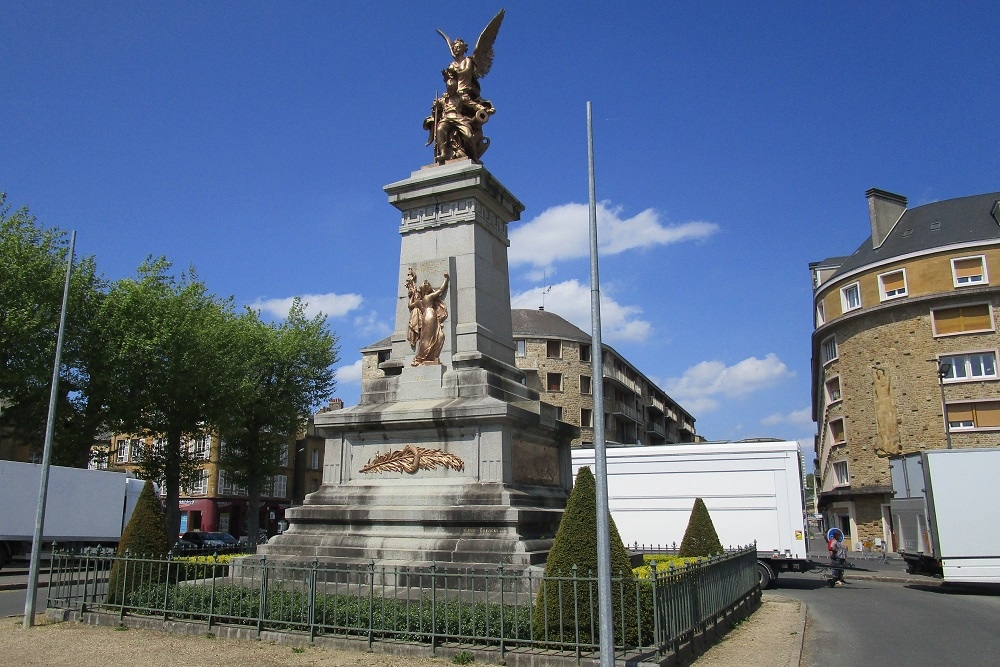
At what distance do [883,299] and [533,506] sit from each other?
36.2m

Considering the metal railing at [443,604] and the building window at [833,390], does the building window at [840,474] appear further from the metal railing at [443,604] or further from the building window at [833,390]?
the metal railing at [443,604]

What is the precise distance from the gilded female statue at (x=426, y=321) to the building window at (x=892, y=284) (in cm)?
3517

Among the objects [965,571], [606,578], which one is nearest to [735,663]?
[606,578]

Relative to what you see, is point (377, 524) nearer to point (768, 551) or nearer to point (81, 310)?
point (768, 551)

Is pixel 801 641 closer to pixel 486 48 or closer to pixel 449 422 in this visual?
pixel 449 422

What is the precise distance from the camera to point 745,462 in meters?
21.4

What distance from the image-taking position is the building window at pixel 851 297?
1738 inches

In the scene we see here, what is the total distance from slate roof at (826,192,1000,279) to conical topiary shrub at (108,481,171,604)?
133 ft

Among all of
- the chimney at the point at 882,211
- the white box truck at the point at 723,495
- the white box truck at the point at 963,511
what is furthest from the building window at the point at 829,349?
the white box truck at the point at 723,495

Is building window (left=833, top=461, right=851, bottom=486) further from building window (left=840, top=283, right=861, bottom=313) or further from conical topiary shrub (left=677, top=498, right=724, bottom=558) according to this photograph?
conical topiary shrub (left=677, top=498, right=724, bottom=558)

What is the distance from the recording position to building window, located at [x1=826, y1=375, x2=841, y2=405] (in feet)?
150

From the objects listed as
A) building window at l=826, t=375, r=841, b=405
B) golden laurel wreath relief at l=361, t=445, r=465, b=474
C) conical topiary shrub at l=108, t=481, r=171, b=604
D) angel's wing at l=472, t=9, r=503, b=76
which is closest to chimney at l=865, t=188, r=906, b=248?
building window at l=826, t=375, r=841, b=405

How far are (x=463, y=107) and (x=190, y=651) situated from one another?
1174 cm

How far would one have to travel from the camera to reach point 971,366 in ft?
128
